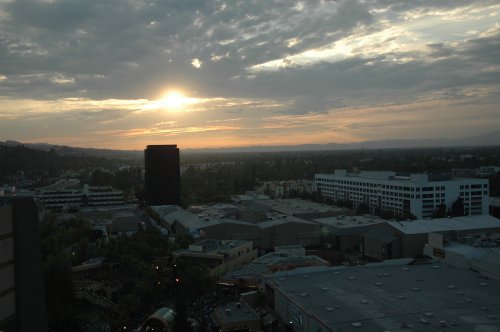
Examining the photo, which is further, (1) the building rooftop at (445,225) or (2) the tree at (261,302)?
(1) the building rooftop at (445,225)

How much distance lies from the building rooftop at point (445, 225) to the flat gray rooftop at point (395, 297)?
5.50m

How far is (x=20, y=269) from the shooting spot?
27.0 ft

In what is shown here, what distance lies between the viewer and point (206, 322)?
40.6ft

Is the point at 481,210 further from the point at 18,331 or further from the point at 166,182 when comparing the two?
the point at 18,331

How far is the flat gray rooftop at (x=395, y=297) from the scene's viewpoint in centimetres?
981

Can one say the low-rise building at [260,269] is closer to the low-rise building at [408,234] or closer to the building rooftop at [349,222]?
the low-rise building at [408,234]

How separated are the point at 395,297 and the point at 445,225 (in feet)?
35.6

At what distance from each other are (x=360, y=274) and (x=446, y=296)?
2905 mm

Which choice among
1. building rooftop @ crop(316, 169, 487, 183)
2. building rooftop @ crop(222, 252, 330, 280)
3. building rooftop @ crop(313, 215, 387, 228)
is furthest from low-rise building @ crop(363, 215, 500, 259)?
building rooftop @ crop(316, 169, 487, 183)

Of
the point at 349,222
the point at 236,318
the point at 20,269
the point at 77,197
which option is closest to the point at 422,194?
the point at 349,222

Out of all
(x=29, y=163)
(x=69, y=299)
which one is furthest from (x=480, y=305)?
(x=29, y=163)

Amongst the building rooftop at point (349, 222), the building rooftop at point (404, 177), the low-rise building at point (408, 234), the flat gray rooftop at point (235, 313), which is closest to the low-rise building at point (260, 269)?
the flat gray rooftop at point (235, 313)

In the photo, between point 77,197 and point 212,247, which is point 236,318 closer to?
point 212,247

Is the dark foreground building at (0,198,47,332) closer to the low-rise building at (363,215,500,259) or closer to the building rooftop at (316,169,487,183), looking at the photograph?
the low-rise building at (363,215,500,259)
